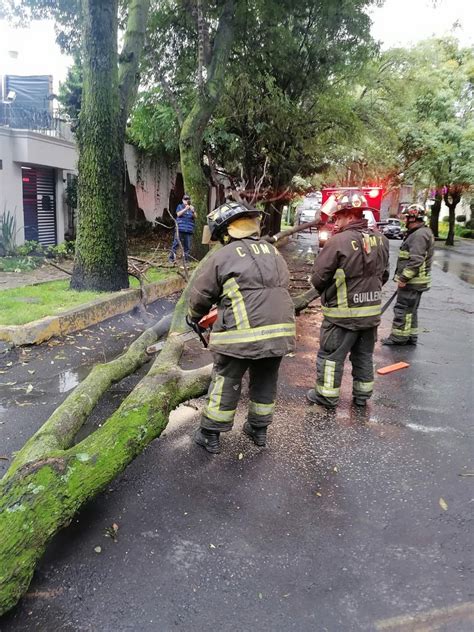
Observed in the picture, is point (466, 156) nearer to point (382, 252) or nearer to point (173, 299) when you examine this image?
point (173, 299)

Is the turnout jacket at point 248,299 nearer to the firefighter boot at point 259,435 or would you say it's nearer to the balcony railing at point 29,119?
the firefighter boot at point 259,435

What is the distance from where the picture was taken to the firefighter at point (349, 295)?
425 cm

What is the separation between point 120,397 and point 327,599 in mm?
2706

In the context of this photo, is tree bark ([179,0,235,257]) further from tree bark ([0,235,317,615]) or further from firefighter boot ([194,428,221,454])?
firefighter boot ([194,428,221,454])

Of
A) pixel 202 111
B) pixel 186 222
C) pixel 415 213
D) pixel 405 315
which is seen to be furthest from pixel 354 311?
pixel 202 111

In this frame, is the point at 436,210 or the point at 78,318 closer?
the point at 78,318

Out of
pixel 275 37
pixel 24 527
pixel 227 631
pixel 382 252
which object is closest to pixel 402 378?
pixel 382 252

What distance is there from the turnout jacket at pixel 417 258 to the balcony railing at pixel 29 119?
1097 centimetres

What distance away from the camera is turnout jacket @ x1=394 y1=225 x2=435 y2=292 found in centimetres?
641

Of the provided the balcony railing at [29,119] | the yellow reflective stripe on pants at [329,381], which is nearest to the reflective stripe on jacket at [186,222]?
the balcony railing at [29,119]

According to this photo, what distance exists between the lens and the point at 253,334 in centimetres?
323

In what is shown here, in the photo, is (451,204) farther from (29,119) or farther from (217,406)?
(217,406)

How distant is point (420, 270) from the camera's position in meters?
6.50

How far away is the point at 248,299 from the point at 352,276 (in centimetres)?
138
